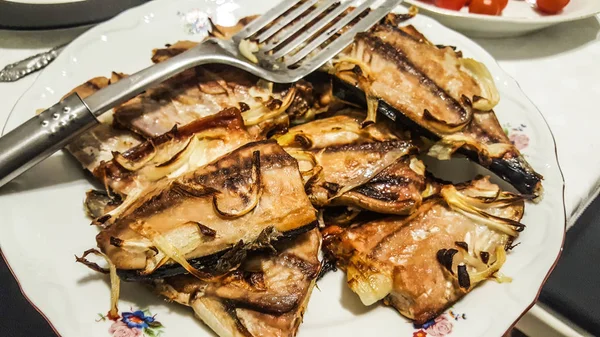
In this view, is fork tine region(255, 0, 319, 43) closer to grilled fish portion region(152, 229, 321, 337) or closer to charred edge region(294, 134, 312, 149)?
charred edge region(294, 134, 312, 149)

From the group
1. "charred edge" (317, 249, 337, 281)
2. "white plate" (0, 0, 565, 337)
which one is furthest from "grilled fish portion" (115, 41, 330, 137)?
"charred edge" (317, 249, 337, 281)

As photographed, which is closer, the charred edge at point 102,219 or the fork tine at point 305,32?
the charred edge at point 102,219

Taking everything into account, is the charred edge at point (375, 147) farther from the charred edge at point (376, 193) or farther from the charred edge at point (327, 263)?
the charred edge at point (327, 263)

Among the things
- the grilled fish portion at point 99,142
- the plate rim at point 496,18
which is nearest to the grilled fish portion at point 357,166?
the grilled fish portion at point 99,142

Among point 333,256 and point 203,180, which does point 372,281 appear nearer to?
point 333,256

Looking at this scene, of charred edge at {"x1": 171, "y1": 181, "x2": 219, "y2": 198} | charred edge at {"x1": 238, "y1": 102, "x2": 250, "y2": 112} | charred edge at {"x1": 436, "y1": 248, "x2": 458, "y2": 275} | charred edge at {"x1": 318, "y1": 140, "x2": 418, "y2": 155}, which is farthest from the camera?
→ charred edge at {"x1": 238, "y1": 102, "x2": 250, "y2": 112}

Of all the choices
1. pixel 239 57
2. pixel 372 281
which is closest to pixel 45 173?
pixel 239 57
